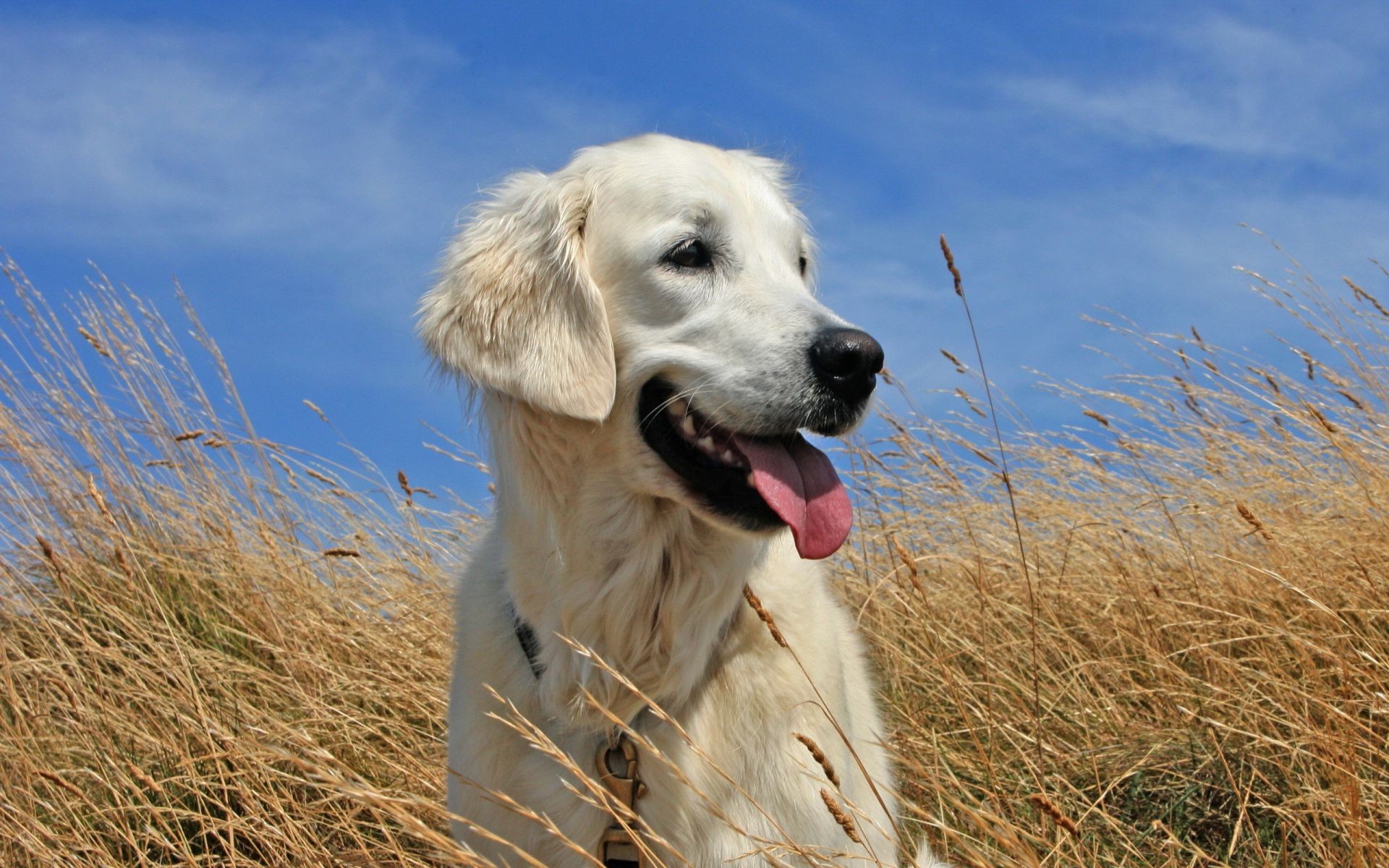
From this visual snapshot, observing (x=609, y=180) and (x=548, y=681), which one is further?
(x=609, y=180)

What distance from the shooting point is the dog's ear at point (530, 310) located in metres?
2.52

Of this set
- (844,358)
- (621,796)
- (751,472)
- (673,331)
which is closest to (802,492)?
(751,472)

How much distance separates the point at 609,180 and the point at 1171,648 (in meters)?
2.68

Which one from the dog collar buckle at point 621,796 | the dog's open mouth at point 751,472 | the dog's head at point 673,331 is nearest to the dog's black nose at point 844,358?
the dog's head at point 673,331

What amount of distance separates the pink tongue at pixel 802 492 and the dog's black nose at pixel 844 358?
0.16 meters

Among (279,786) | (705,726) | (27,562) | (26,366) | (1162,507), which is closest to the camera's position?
(705,726)

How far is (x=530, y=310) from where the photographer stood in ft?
8.78

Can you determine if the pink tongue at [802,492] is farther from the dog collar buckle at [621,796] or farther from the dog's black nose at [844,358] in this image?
the dog collar buckle at [621,796]

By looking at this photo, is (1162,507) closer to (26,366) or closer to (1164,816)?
(1164,816)

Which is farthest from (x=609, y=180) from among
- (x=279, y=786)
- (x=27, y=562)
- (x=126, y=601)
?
(x=27, y=562)

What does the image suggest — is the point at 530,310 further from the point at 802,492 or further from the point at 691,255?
the point at 802,492

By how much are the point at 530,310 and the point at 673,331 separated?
34 centimetres

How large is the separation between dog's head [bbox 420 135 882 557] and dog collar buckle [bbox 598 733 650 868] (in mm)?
533

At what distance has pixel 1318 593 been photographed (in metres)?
3.92
